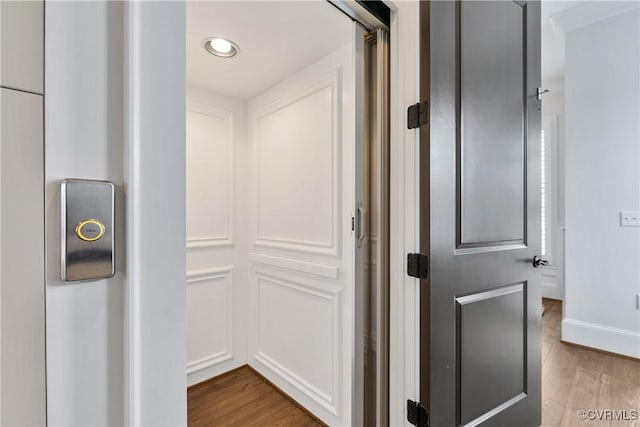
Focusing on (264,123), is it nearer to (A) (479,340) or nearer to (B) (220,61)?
(B) (220,61)

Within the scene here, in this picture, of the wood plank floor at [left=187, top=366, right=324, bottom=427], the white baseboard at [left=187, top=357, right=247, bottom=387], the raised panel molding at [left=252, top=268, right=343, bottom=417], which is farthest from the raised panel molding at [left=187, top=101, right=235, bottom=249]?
the wood plank floor at [left=187, top=366, right=324, bottom=427]

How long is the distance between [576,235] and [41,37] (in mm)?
3578

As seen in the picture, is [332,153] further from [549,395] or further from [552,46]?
[552,46]

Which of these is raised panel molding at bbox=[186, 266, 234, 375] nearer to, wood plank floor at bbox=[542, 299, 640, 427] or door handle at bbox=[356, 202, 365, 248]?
door handle at bbox=[356, 202, 365, 248]

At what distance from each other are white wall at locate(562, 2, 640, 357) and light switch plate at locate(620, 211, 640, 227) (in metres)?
0.03

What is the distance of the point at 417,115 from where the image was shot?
1200 millimetres

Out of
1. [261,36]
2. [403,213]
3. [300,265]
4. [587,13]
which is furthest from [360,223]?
[587,13]

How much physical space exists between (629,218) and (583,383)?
54.4 inches

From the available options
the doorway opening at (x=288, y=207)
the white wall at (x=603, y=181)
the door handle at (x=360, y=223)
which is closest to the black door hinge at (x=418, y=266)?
the doorway opening at (x=288, y=207)

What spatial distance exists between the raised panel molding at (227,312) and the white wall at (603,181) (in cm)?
293

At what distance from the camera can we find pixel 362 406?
4.78ft

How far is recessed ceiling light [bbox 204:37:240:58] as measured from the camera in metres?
1.61

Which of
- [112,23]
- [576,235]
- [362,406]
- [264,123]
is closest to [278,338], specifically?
[362,406]

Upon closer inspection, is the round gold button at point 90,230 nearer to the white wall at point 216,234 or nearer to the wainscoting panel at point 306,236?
the wainscoting panel at point 306,236
